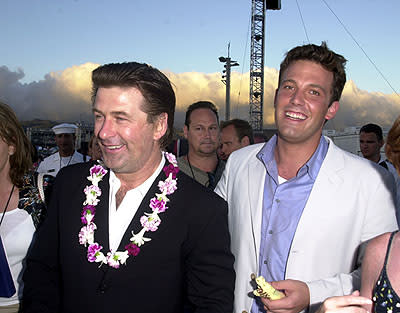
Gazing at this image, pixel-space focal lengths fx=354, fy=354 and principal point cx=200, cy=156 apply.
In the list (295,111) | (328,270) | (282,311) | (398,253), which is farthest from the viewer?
(295,111)

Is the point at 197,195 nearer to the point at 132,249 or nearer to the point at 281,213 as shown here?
the point at 132,249

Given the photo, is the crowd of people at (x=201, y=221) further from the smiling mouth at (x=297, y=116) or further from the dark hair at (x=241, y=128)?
the dark hair at (x=241, y=128)

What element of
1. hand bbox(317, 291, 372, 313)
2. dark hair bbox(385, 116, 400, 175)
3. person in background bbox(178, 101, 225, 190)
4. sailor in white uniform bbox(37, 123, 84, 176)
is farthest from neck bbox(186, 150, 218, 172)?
sailor in white uniform bbox(37, 123, 84, 176)

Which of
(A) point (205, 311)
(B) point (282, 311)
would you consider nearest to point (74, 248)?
(A) point (205, 311)

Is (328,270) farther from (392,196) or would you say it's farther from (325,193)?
(392,196)

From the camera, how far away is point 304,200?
2.24m

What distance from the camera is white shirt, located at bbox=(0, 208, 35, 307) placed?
2492 millimetres

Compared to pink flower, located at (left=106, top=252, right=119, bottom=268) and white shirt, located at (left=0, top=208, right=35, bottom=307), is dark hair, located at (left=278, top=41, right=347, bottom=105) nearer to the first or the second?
pink flower, located at (left=106, top=252, right=119, bottom=268)

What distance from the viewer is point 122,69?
202 centimetres

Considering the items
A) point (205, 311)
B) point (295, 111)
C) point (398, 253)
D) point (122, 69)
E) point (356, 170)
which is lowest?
point (205, 311)

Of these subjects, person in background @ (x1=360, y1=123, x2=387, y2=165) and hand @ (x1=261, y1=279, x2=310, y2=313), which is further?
person in background @ (x1=360, y1=123, x2=387, y2=165)

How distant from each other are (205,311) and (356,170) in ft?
4.05

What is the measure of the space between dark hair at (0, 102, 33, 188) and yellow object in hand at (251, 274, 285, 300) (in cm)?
195

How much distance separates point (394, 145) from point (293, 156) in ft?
2.63
